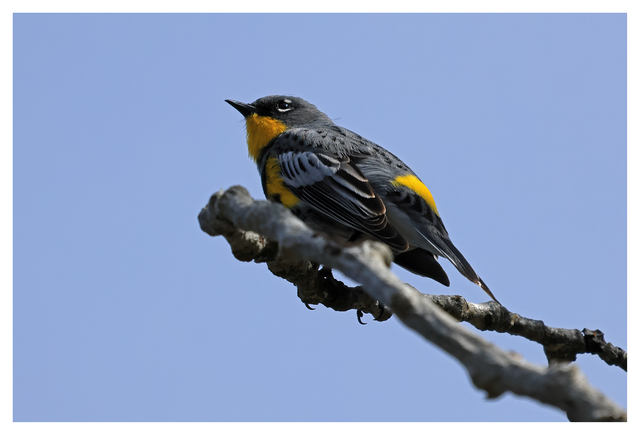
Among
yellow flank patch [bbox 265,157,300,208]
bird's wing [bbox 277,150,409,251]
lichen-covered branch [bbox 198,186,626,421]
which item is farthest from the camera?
yellow flank patch [bbox 265,157,300,208]

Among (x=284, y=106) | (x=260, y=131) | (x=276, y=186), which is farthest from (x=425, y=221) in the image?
(x=284, y=106)

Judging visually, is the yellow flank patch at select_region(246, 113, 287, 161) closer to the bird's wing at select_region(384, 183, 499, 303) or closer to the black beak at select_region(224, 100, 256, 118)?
the black beak at select_region(224, 100, 256, 118)

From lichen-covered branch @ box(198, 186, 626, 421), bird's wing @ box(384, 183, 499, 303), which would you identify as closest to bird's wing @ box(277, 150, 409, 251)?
bird's wing @ box(384, 183, 499, 303)

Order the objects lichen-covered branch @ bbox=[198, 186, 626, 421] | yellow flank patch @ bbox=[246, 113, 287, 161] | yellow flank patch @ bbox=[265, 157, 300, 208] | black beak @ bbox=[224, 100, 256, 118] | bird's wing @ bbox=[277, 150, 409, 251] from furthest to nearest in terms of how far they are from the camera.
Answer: black beak @ bbox=[224, 100, 256, 118], yellow flank patch @ bbox=[246, 113, 287, 161], yellow flank patch @ bbox=[265, 157, 300, 208], bird's wing @ bbox=[277, 150, 409, 251], lichen-covered branch @ bbox=[198, 186, 626, 421]

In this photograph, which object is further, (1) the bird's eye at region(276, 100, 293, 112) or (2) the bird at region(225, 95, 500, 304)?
(1) the bird's eye at region(276, 100, 293, 112)

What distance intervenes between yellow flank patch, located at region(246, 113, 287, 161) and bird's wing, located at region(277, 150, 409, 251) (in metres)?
1.06

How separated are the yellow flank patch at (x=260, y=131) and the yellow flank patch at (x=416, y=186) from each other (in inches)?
84.4

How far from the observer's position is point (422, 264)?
6809mm

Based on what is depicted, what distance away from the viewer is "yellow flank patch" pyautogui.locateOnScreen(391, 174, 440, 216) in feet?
21.9

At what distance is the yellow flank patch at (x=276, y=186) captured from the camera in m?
6.54

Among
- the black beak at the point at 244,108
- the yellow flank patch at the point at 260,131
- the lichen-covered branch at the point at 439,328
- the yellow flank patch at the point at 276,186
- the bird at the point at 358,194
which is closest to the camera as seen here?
the lichen-covered branch at the point at 439,328

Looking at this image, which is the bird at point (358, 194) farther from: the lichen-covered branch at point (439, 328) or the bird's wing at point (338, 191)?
the lichen-covered branch at point (439, 328)

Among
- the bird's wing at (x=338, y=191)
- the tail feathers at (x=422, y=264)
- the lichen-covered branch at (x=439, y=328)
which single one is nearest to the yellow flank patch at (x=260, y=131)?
the bird's wing at (x=338, y=191)

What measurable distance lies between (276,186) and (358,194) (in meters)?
1.18
